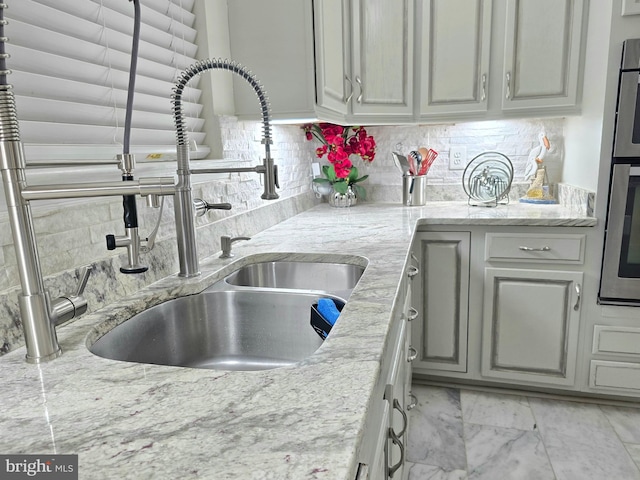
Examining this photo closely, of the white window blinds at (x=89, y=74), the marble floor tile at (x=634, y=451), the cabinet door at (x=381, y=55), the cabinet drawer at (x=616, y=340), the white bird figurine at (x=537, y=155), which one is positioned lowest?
the marble floor tile at (x=634, y=451)

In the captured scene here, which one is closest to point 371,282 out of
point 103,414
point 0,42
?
point 103,414

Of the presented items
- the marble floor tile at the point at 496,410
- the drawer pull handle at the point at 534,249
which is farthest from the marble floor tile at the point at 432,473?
the drawer pull handle at the point at 534,249

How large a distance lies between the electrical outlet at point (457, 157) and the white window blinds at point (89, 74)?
1.70m

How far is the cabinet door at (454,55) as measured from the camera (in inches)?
88.3

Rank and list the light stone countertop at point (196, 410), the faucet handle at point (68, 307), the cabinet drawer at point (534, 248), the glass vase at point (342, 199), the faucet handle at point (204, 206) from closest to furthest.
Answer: the light stone countertop at point (196, 410) → the faucet handle at point (68, 307) → the faucet handle at point (204, 206) → the cabinet drawer at point (534, 248) → the glass vase at point (342, 199)

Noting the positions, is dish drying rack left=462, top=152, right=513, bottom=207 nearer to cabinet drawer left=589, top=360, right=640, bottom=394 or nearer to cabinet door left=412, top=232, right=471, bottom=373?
cabinet door left=412, top=232, right=471, bottom=373

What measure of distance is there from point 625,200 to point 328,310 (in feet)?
4.90

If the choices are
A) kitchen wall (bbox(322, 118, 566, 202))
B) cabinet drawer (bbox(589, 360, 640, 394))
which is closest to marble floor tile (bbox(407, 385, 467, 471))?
cabinet drawer (bbox(589, 360, 640, 394))

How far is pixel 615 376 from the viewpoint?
2.03 meters

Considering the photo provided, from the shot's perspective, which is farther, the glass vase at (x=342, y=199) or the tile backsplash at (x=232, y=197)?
the glass vase at (x=342, y=199)

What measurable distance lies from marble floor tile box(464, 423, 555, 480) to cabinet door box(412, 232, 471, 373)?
37cm

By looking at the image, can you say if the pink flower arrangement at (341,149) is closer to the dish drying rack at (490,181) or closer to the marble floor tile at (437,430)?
the dish drying rack at (490,181)

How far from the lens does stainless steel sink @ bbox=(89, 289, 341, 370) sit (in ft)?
3.75

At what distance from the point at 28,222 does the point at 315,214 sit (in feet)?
5.76
